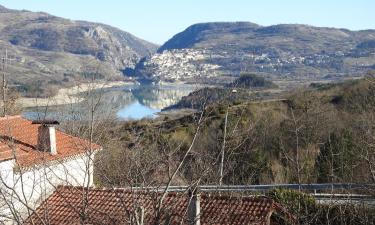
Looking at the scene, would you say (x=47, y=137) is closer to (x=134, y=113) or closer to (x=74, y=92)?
(x=74, y=92)

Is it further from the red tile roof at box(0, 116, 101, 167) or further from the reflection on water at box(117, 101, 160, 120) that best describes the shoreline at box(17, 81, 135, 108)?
the reflection on water at box(117, 101, 160, 120)

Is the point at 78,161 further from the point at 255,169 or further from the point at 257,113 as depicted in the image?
the point at 257,113

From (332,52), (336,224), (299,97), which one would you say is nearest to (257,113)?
(299,97)

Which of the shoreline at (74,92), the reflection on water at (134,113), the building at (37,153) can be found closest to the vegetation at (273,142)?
the building at (37,153)

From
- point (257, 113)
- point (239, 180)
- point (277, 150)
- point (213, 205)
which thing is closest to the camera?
point (213, 205)

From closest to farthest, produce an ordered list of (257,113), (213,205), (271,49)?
(213,205)
(257,113)
(271,49)

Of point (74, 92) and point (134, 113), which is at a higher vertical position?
point (74, 92)

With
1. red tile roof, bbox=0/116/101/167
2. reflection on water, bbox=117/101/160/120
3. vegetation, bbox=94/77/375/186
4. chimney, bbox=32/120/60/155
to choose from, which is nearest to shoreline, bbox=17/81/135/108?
chimney, bbox=32/120/60/155

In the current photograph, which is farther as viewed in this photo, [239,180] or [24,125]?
[239,180]

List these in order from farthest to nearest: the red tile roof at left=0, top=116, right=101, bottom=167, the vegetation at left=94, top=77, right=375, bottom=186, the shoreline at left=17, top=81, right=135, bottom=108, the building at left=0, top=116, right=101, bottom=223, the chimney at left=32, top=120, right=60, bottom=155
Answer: the vegetation at left=94, top=77, right=375, bottom=186 → the chimney at left=32, top=120, right=60, bottom=155 → the red tile roof at left=0, top=116, right=101, bottom=167 → the building at left=0, top=116, right=101, bottom=223 → the shoreline at left=17, top=81, right=135, bottom=108

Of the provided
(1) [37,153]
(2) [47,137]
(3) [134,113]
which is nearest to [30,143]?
(2) [47,137]

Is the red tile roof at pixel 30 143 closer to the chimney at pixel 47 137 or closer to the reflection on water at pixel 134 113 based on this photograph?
the chimney at pixel 47 137
